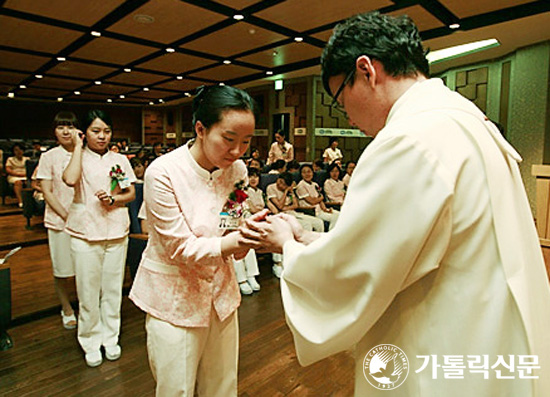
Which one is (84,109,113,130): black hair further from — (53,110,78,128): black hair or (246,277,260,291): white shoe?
(246,277,260,291): white shoe

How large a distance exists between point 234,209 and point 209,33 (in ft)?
21.0

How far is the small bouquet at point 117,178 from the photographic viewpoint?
2438mm

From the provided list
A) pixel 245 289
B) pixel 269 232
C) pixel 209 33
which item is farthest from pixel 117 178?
pixel 209 33

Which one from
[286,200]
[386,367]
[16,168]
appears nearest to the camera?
[386,367]

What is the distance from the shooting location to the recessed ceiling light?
604 centimetres

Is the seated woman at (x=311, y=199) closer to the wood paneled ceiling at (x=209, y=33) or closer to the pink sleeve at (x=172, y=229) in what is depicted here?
the wood paneled ceiling at (x=209, y=33)

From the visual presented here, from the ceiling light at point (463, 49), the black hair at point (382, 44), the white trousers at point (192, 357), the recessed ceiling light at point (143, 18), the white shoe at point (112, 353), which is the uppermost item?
the ceiling light at point (463, 49)

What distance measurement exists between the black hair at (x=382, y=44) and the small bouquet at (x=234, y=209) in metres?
0.65

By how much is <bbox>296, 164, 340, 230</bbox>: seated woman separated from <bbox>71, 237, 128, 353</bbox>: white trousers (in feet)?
10.3

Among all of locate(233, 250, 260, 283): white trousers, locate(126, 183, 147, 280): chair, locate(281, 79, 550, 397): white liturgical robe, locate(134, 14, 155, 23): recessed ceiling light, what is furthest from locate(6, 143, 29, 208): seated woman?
locate(281, 79, 550, 397): white liturgical robe

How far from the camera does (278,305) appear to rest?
3533 millimetres

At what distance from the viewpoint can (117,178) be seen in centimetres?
244

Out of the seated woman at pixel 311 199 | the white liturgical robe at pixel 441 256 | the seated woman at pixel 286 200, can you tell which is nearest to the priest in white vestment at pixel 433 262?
the white liturgical robe at pixel 441 256

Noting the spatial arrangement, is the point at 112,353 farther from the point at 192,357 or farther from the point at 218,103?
the point at 218,103
